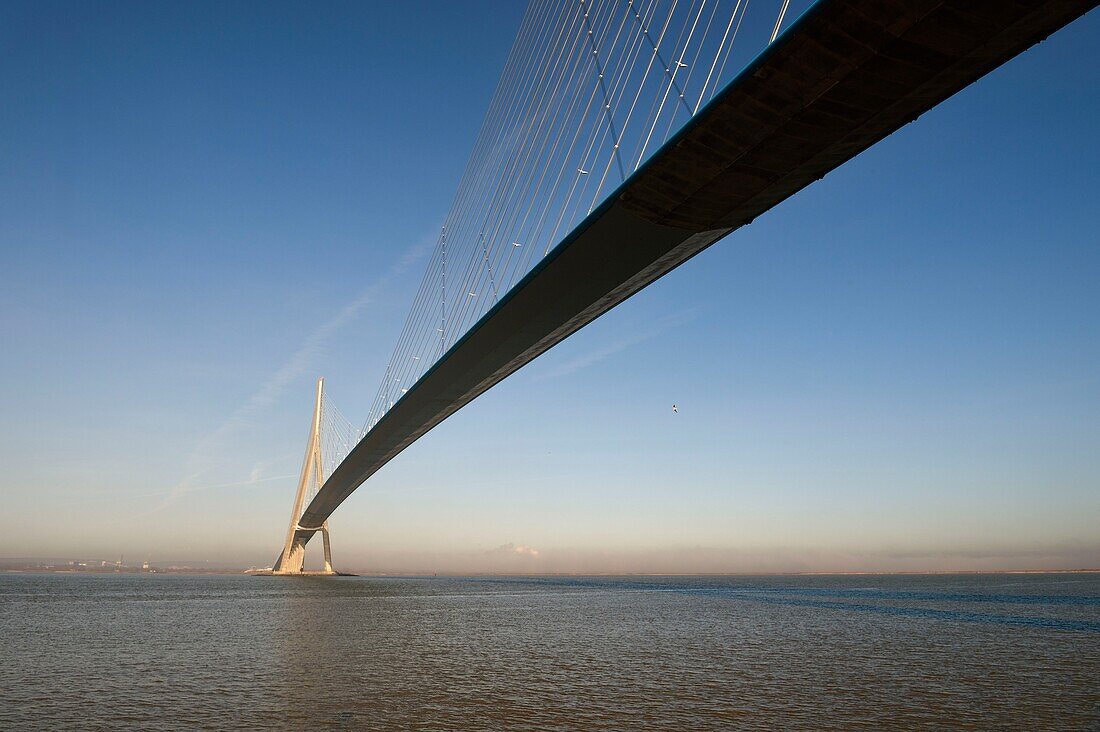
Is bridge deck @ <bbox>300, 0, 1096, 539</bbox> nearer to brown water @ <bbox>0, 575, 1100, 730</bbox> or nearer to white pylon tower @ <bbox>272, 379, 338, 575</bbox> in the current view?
brown water @ <bbox>0, 575, 1100, 730</bbox>

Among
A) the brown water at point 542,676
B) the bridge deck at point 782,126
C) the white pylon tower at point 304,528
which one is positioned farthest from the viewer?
the white pylon tower at point 304,528

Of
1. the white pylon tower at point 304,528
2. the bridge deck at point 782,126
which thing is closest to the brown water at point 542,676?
the bridge deck at point 782,126

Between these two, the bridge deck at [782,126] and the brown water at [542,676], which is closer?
the bridge deck at [782,126]

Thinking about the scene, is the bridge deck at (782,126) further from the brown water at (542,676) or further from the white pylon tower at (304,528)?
the white pylon tower at (304,528)

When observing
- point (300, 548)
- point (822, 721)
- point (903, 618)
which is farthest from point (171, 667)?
point (300, 548)

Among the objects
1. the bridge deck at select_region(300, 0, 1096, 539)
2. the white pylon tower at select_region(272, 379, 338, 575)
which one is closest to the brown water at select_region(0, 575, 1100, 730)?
the bridge deck at select_region(300, 0, 1096, 539)

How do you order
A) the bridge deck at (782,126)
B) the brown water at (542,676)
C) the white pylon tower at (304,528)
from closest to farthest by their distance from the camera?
the bridge deck at (782,126) < the brown water at (542,676) < the white pylon tower at (304,528)

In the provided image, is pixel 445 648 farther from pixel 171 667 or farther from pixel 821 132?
pixel 821 132

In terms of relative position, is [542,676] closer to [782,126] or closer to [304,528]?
[782,126]
